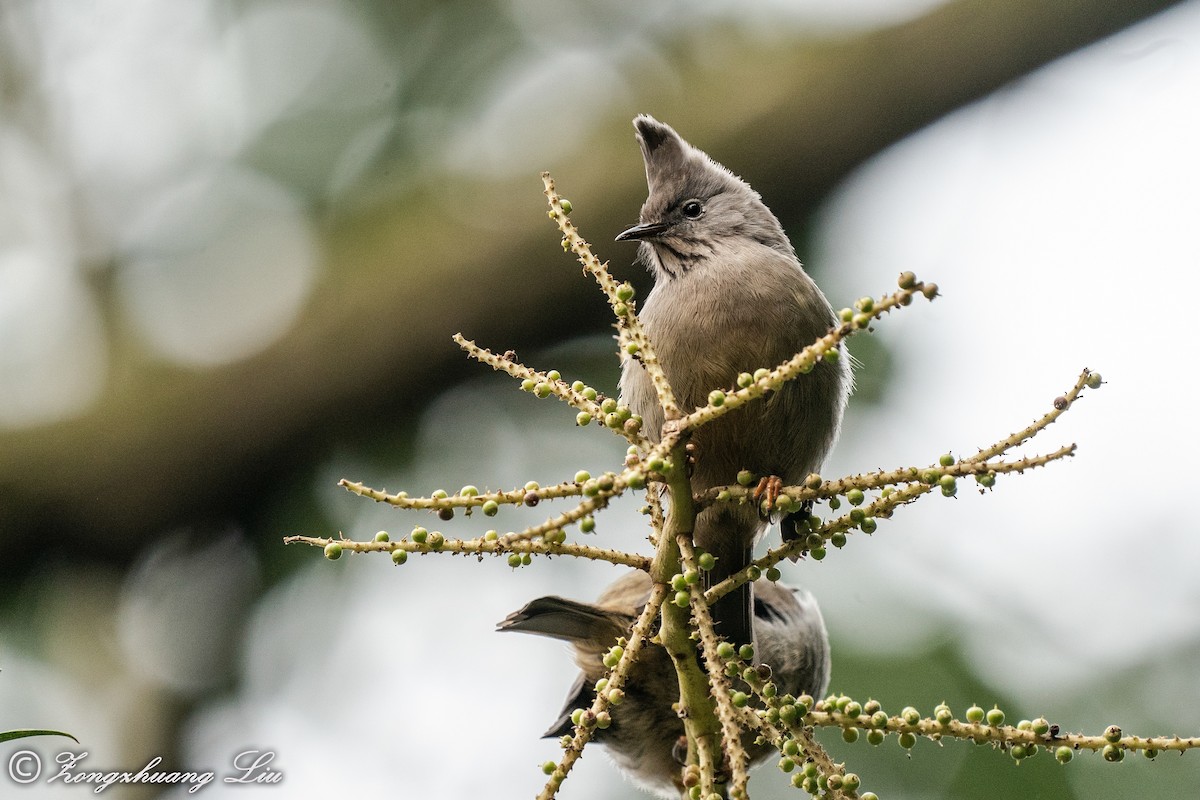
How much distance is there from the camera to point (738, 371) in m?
3.24

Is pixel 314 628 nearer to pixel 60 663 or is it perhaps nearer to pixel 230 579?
pixel 230 579

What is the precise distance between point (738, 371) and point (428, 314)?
2179 mm

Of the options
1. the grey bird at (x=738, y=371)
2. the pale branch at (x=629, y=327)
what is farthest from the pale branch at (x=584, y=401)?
the grey bird at (x=738, y=371)

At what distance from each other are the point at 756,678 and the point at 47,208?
17.0ft


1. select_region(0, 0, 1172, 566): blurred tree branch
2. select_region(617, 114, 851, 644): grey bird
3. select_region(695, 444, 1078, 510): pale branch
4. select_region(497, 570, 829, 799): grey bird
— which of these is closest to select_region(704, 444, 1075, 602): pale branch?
select_region(695, 444, 1078, 510): pale branch

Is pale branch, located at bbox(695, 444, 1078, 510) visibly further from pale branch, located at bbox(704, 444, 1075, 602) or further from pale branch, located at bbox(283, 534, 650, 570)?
pale branch, located at bbox(283, 534, 650, 570)

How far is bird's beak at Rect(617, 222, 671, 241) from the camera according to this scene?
3969 mm

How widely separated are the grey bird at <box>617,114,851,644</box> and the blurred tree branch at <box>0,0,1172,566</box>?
119cm

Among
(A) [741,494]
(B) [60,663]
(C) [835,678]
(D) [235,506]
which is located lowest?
(A) [741,494]

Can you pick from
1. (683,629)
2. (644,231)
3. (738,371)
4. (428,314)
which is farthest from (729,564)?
(428,314)

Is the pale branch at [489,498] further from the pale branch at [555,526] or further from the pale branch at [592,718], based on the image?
the pale branch at [592,718]

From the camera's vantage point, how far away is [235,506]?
17.3 feet

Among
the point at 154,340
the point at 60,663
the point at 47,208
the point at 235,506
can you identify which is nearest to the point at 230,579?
the point at 235,506

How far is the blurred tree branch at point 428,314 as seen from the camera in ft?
16.1
